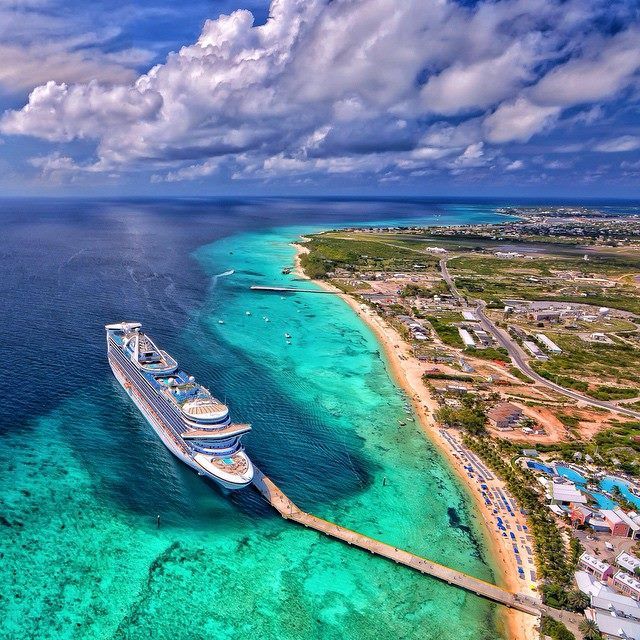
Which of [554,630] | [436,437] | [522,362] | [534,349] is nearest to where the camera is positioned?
[554,630]

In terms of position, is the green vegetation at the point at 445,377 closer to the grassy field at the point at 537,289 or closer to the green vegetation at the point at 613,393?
the green vegetation at the point at 613,393

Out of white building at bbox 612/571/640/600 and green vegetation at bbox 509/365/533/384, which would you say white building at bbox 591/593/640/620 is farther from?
green vegetation at bbox 509/365/533/384

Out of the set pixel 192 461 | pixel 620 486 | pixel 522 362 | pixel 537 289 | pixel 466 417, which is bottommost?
pixel 537 289

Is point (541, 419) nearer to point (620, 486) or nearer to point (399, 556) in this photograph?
point (620, 486)

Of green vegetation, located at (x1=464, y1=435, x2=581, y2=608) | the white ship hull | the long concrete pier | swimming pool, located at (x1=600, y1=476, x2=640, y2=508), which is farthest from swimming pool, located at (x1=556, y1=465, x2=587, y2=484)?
the long concrete pier

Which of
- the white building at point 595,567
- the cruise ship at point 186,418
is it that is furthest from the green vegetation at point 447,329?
the white building at point 595,567

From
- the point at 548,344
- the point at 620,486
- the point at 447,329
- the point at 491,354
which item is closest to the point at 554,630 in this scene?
the point at 620,486

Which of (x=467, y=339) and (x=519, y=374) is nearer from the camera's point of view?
(x=519, y=374)
